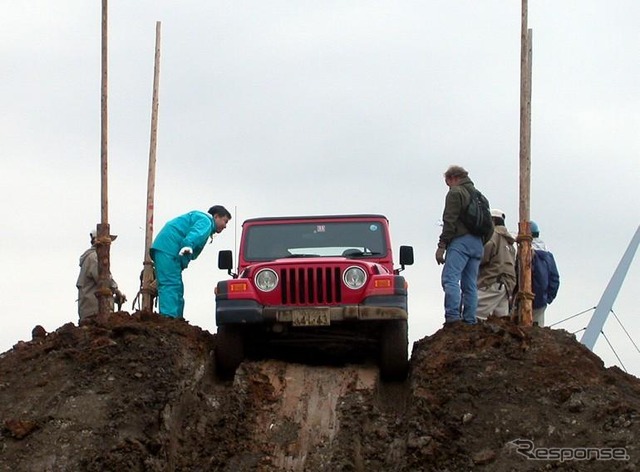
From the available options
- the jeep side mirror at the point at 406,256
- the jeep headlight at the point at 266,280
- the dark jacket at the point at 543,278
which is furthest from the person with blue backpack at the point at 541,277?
the jeep headlight at the point at 266,280

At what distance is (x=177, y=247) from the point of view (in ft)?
50.5

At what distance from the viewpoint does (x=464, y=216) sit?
47.4 ft

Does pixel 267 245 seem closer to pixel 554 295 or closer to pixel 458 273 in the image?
pixel 458 273

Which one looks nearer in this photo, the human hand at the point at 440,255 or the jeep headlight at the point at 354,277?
the jeep headlight at the point at 354,277

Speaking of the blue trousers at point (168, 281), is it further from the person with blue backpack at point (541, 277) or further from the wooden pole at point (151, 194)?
the person with blue backpack at point (541, 277)

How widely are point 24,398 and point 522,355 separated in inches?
200

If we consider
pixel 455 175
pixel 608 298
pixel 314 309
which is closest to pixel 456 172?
pixel 455 175

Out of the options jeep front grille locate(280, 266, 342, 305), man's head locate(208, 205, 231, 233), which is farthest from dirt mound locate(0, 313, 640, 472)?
man's head locate(208, 205, 231, 233)

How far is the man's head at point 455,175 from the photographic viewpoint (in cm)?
1471

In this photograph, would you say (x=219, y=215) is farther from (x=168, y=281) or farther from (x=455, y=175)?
(x=455, y=175)

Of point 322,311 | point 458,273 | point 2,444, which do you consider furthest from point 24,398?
point 458,273

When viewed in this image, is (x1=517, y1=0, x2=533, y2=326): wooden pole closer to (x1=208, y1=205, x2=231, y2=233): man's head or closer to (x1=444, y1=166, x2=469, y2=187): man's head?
(x1=444, y1=166, x2=469, y2=187): man's head

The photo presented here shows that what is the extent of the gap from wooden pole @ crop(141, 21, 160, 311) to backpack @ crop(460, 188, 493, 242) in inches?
192

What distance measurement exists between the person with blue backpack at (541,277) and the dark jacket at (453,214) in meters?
1.72
